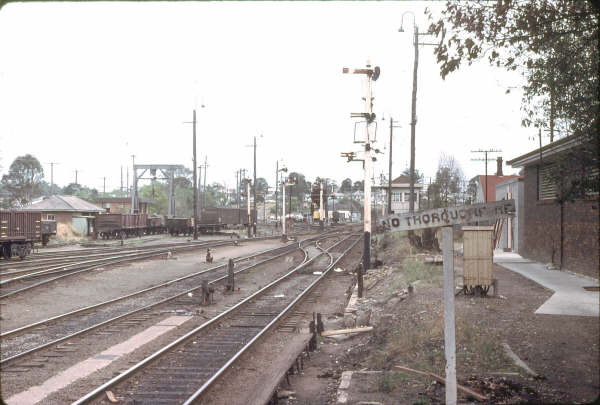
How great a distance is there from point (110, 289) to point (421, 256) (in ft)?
37.6

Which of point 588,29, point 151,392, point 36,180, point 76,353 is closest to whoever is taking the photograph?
point 588,29

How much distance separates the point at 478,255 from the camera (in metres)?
11.0

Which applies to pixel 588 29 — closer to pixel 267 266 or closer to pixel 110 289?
pixel 110 289

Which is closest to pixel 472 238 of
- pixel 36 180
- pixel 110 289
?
pixel 110 289

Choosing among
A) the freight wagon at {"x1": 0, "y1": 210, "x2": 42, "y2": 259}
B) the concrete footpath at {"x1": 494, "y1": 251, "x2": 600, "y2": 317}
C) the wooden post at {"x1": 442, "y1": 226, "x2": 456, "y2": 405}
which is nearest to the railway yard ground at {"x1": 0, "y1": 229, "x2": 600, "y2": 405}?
the concrete footpath at {"x1": 494, "y1": 251, "x2": 600, "y2": 317}

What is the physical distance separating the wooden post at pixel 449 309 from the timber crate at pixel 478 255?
6690 millimetres

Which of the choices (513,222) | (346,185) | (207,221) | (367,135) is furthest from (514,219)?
(346,185)

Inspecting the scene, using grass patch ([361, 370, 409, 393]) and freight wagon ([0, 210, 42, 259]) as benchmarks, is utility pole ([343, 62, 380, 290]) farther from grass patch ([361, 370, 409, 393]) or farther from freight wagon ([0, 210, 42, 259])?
freight wagon ([0, 210, 42, 259])

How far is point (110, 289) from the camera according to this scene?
16.1 metres

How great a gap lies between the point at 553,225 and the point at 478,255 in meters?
6.61

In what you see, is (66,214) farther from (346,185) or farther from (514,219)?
(346,185)

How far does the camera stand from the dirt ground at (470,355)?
537 centimetres

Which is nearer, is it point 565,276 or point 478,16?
point 478,16

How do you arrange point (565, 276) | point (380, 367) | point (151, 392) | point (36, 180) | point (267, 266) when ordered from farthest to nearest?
1. point (36, 180)
2. point (267, 266)
3. point (565, 276)
4. point (380, 367)
5. point (151, 392)
